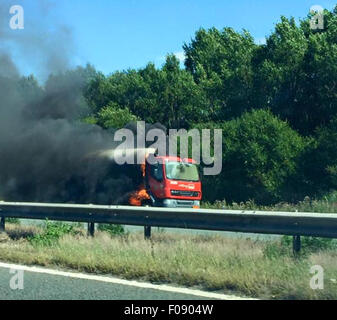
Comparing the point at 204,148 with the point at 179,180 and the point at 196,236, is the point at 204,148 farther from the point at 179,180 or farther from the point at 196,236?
the point at 196,236

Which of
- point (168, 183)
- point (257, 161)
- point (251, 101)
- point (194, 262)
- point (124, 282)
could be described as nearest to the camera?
point (124, 282)

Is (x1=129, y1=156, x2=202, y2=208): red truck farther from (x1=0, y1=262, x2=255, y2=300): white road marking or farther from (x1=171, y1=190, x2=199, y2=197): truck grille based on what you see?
(x1=0, y1=262, x2=255, y2=300): white road marking

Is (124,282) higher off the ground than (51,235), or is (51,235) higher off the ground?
(51,235)

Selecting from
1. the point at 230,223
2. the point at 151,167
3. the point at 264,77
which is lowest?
the point at 230,223

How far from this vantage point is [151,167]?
856 inches

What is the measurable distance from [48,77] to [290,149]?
1191cm

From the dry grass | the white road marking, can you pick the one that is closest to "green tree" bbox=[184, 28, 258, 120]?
the dry grass

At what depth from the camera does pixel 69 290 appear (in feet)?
24.1

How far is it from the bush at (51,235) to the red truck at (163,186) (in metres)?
8.80

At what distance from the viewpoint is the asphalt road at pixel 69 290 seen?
6.97 metres

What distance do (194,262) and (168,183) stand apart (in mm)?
13089

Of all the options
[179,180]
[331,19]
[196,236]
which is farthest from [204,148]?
[196,236]

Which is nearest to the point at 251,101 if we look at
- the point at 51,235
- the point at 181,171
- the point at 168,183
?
the point at 181,171

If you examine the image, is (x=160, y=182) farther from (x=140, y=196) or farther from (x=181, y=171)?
(x=181, y=171)
